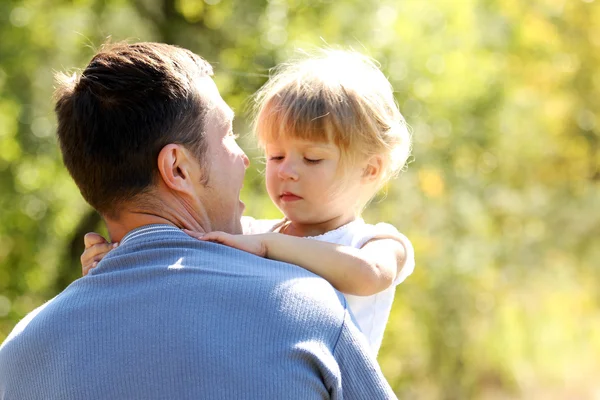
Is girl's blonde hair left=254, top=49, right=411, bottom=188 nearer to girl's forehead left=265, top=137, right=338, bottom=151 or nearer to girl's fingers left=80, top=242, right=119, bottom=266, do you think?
girl's forehead left=265, top=137, right=338, bottom=151

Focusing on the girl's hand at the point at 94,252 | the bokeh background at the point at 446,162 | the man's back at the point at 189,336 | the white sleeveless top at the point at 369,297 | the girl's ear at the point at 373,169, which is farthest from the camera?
the bokeh background at the point at 446,162

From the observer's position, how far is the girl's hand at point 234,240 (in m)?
1.90

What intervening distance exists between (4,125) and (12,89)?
273mm

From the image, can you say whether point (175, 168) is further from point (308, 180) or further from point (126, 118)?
point (308, 180)

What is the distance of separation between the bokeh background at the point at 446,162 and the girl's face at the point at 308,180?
1807 millimetres

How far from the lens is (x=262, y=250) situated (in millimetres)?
1961

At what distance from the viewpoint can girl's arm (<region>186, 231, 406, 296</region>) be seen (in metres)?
1.93

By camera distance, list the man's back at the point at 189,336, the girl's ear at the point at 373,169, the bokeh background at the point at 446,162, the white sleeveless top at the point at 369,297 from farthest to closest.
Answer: the bokeh background at the point at 446,162
the girl's ear at the point at 373,169
the white sleeveless top at the point at 369,297
the man's back at the point at 189,336

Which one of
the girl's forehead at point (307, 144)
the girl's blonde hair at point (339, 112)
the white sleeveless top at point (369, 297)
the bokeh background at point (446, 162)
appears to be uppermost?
the girl's blonde hair at point (339, 112)

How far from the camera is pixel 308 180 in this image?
7.52 feet

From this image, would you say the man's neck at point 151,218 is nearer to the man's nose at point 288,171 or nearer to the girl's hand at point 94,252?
the girl's hand at point 94,252

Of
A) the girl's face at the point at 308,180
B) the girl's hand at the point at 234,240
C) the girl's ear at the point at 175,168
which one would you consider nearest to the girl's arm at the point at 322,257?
the girl's hand at the point at 234,240

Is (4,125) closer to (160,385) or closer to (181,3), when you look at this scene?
(181,3)

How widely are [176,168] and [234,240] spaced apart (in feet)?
0.61
